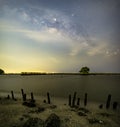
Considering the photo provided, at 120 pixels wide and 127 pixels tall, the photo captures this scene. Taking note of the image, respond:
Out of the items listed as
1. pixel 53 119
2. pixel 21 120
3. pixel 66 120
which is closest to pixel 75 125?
pixel 66 120

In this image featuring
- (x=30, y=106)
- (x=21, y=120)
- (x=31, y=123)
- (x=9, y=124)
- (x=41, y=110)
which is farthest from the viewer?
(x=30, y=106)

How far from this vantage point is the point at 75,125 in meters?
13.5

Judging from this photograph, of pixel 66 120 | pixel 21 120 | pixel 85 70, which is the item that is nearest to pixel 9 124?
pixel 21 120

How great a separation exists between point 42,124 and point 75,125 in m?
3.17

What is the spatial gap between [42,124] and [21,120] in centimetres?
276

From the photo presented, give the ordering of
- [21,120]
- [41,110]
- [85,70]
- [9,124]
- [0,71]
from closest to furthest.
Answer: [9,124], [21,120], [41,110], [0,71], [85,70]

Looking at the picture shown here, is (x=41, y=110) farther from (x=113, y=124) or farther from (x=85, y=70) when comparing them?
(x=85, y=70)

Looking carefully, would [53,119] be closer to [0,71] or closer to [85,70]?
[0,71]

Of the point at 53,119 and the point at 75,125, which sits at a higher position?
the point at 53,119

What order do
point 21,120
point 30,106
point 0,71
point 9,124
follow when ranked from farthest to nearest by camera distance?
point 0,71, point 30,106, point 21,120, point 9,124

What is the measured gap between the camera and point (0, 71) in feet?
456

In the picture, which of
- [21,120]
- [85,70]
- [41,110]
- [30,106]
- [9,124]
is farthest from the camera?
[85,70]

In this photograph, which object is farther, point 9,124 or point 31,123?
point 9,124

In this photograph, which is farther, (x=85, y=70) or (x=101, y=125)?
(x=85, y=70)
